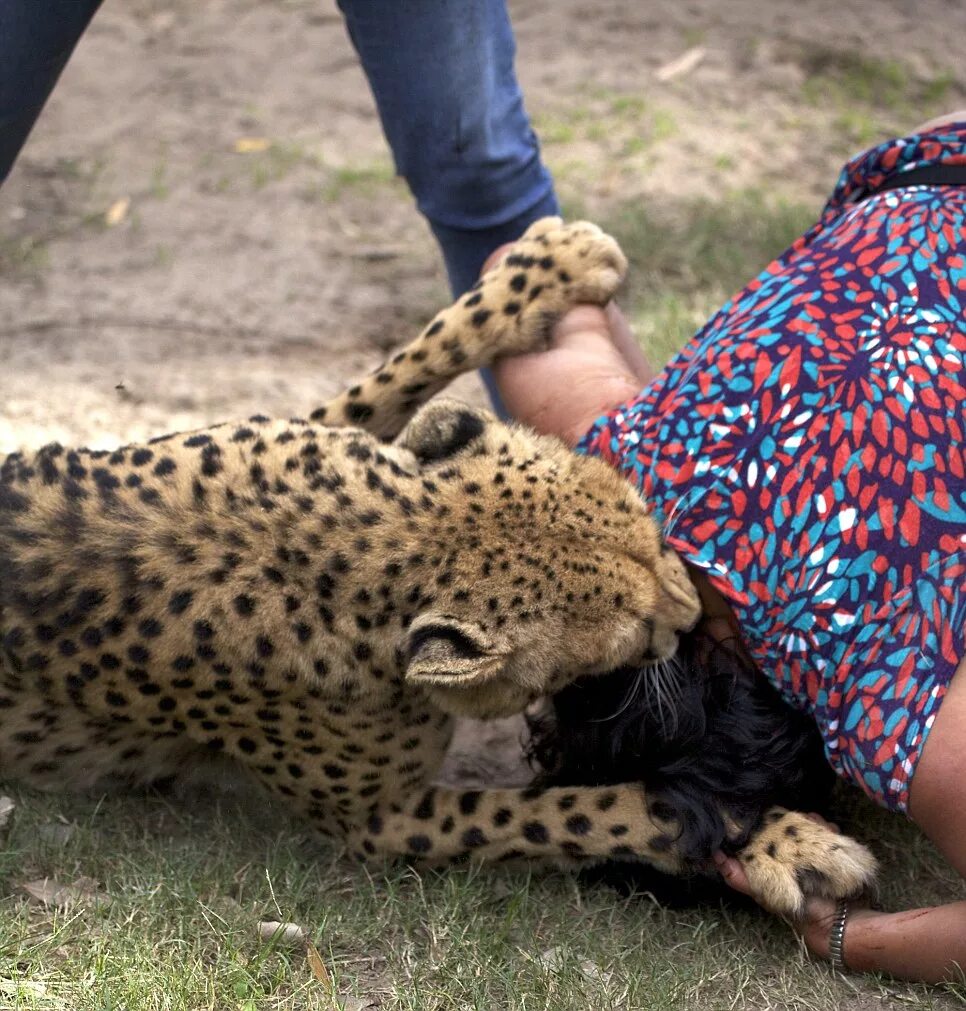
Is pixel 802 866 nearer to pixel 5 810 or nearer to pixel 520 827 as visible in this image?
pixel 520 827

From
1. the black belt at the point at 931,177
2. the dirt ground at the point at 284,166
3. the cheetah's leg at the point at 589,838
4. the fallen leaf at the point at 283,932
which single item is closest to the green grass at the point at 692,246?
the dirt ground at the point at 284,166

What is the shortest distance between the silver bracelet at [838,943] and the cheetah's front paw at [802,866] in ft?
0.16

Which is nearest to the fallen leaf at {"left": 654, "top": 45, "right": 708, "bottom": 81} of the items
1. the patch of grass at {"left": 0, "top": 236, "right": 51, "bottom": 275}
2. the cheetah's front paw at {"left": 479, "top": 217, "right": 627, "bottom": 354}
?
the patch of grass at {"left": 0, "top": 236, "right": 51, "bottom": 275}

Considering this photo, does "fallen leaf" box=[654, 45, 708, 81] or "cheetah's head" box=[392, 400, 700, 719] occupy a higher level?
"cheetah's head" box=[392, 400, 700, 719]

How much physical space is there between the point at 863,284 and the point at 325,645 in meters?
1.51

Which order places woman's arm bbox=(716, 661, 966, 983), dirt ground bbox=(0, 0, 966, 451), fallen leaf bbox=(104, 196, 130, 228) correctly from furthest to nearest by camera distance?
fallen leaf bbox=(104, 196, 130, 228), dirt ground bbox=(0, 0, 966, 451), woman's arm bbox=(716, 661, 966, 983)

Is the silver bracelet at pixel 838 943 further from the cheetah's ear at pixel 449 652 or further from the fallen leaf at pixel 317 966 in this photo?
the fallen leaf at pixel 317 966

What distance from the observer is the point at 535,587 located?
9.45 feet

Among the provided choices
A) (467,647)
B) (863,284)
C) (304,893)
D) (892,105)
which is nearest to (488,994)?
(304,893)

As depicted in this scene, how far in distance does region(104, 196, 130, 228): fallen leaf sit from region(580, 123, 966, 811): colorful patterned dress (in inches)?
149

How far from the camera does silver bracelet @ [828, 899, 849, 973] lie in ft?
9.84

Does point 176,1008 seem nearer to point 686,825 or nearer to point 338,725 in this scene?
point 338,725

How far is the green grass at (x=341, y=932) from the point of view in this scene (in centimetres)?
289

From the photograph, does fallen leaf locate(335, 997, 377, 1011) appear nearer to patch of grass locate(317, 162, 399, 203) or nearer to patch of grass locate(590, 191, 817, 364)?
patch of grass locate(590, 191, 817, 364)
